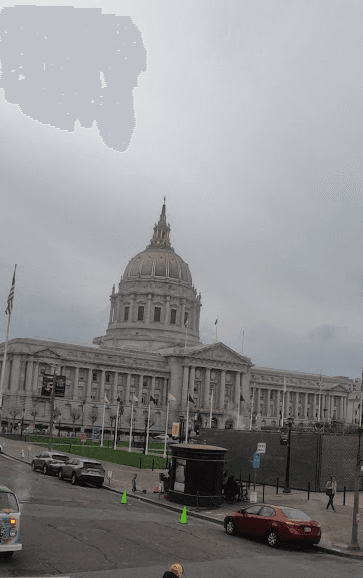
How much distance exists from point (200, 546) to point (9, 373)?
3854 inches

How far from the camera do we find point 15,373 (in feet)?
361

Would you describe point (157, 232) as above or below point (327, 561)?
above

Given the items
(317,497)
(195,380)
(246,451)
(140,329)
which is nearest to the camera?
(317,497)

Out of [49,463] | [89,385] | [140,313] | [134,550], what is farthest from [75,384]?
[134,550]

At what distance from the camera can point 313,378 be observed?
5812 inches

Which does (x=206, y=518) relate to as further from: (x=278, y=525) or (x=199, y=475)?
(x=278, y=525)

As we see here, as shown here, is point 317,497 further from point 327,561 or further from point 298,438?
point 327,561

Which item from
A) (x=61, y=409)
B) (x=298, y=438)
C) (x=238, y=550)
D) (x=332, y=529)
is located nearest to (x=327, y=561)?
(x=238, y=550)

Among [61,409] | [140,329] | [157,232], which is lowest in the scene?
[61,409]

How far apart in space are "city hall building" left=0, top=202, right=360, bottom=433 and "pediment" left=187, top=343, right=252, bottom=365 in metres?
0.21

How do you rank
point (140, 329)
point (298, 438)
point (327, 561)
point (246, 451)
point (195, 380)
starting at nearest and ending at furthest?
1. point (327, 561)
2. point (298, 438)
3. point (246, 451)
4. point (195, 380)
5. point (140, 329)

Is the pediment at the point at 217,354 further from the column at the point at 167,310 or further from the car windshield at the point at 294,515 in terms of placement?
the car windshield at the point at 294,515

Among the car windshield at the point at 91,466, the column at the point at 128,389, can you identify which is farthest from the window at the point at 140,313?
the car windshield at the point at 91,466

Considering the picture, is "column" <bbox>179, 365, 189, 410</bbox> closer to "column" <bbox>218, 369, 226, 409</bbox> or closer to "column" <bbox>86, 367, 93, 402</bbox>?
"column" <bbox>218, 369, 226, 409</bbox>
